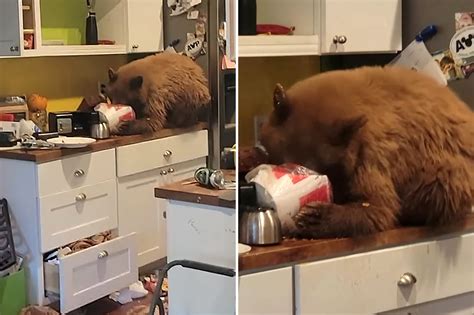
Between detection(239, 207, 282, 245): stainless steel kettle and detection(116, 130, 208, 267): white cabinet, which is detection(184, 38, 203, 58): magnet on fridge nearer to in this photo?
detection(116, 130, 208, 267): white cabinet

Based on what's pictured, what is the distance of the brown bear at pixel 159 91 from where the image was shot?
4.16 feet

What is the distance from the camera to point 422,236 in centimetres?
124

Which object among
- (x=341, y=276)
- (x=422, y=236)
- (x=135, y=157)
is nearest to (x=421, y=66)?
(x=422, y=236)

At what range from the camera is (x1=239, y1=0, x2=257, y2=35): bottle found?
1.14 metres

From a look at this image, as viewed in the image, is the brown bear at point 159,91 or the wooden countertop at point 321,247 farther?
the brown bear at point 159,91

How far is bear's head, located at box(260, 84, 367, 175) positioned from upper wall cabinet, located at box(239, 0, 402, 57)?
0.27ft

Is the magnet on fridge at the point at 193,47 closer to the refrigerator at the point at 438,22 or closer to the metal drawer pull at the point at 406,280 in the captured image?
the refrigerator at the point at 438,22

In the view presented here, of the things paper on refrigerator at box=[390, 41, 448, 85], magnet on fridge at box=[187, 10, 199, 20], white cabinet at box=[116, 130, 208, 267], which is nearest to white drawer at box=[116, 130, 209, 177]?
white cabinet at box=[116, 130, 208, 267]

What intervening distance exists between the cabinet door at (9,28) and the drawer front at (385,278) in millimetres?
698

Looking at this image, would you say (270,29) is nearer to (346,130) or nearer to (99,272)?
(346,130)

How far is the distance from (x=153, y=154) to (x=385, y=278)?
0.51m

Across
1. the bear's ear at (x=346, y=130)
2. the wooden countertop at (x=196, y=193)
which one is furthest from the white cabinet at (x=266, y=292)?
the bear's ear at (x=346, y=130)

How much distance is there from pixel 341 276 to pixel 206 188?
0.30 m

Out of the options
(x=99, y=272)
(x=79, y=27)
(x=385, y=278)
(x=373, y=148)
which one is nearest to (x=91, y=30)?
→ (x=79, y=27)
